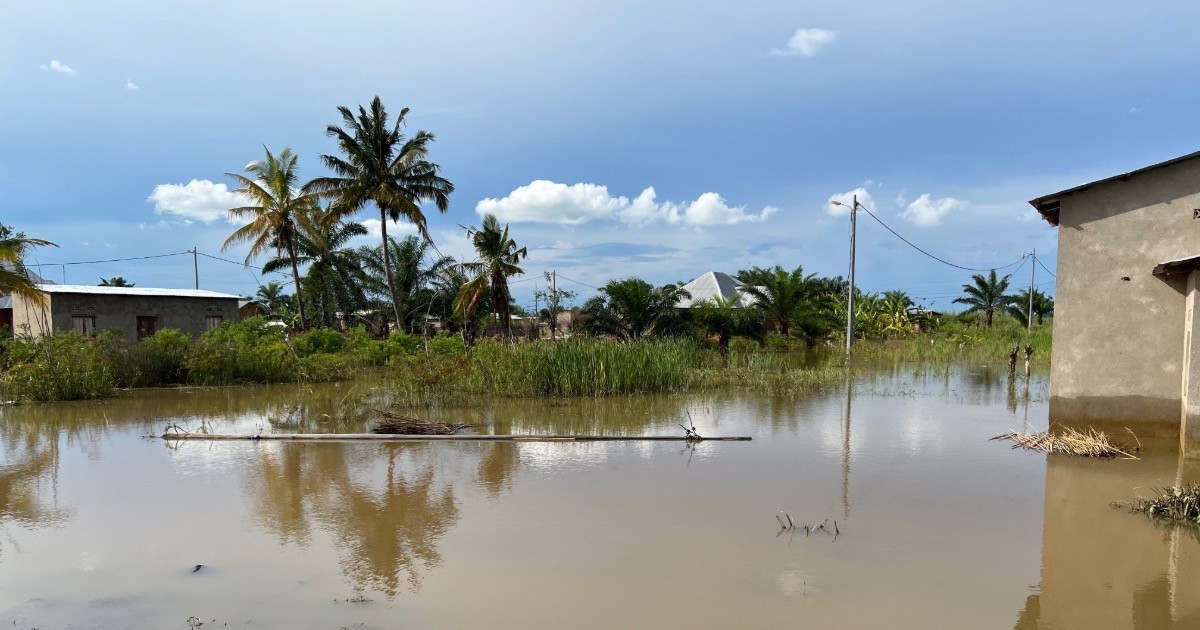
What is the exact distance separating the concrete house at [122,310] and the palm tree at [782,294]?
69.8 ft

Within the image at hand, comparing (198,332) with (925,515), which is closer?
(925,515)

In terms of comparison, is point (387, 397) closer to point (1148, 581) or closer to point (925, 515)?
point (925, 515)

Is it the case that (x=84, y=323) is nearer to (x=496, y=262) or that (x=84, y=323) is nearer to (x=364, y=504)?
Answer: (x=496, y=262)

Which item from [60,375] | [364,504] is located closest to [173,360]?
[60,375]

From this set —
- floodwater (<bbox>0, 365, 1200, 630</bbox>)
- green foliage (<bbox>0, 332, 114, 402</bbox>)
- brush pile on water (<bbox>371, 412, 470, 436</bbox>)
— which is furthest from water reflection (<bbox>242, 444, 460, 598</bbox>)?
green foliage (<bbox>0, 332, 114, 402</bbox>)

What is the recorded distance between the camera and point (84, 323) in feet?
75.8

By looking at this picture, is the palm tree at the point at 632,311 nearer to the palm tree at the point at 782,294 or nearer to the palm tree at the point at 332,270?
the palm tree at the point at 782,294

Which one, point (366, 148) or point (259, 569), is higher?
point (366, 148)

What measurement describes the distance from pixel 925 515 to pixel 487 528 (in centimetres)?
404

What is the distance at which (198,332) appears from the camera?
26.5 m

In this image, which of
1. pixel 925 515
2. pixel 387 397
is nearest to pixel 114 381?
pixel 387 397

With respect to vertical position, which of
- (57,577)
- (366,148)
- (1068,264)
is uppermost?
(366,148)

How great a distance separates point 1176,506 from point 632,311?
59.4 feet

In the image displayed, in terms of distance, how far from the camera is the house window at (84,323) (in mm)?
22844
